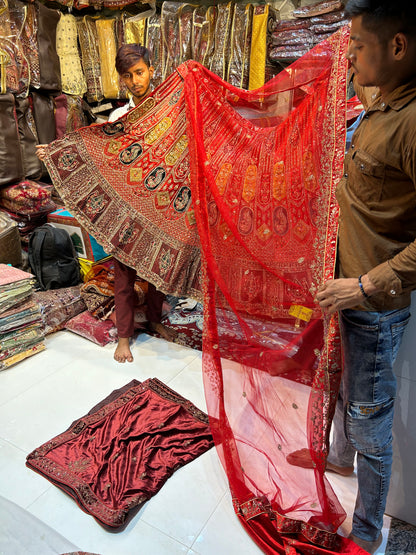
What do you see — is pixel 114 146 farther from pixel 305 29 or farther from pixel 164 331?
pixel 305 29

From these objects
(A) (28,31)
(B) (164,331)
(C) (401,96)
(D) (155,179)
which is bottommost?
(B) (164,331)

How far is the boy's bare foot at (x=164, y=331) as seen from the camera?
2557mm

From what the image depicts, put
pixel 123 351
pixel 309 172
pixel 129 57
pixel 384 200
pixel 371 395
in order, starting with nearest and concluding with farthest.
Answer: pixel 384 200
pixel 371 395
pixel 309 172
pixel 129 57
pixel 123 351

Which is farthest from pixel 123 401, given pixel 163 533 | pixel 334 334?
pixel 334 334

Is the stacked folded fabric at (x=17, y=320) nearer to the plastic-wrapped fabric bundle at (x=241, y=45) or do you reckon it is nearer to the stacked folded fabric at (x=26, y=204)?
the stacked folded fabric at (x=26, y=204)

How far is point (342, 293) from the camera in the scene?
991mm

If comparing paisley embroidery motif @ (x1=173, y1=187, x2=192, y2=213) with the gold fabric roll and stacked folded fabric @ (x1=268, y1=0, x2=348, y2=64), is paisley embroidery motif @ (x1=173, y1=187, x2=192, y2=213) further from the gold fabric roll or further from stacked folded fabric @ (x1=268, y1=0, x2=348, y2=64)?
the gold fabric roll

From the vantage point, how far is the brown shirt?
2.80 ft

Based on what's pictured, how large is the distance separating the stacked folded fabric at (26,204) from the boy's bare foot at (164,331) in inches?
55.7

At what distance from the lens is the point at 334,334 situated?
1.10 metres

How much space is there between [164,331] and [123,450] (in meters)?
0.97

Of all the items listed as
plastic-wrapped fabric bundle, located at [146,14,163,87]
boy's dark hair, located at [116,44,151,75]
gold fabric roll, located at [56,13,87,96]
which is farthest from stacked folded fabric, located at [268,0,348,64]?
gold fabric roll, located at [56,13,87,96]

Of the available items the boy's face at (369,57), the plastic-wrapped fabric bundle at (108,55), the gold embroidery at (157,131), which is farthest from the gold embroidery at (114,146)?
the plastic-wrapped fabric bundle at (108,55)

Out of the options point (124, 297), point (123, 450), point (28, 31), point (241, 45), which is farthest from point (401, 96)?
point (28, 31)
